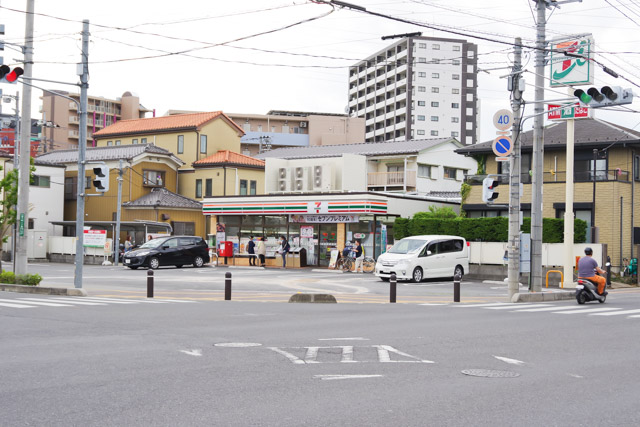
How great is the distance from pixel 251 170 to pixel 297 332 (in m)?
44.9

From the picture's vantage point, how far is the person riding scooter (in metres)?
19.2

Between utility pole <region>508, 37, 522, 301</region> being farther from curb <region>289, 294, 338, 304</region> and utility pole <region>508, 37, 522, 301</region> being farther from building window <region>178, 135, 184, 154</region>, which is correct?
building window <region>178, 135, 184, 154</region>

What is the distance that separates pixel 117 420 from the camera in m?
5.83

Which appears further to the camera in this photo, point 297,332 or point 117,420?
point 297,332

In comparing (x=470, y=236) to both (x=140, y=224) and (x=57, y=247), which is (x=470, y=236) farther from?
(x=57, y=247)

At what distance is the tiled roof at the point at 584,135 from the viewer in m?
34.7

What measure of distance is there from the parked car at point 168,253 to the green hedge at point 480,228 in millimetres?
10963

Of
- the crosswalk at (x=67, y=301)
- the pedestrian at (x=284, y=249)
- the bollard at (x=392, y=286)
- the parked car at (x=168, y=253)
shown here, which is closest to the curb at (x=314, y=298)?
the bollard at (x=392, y=286)

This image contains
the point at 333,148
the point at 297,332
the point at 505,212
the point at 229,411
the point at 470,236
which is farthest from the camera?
the point at 333,148

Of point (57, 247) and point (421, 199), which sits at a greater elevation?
point (421, 199)

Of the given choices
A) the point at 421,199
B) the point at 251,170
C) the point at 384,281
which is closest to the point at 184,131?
the point at 251,170

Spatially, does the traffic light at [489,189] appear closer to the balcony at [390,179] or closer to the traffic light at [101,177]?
the traffic light at [101,177]

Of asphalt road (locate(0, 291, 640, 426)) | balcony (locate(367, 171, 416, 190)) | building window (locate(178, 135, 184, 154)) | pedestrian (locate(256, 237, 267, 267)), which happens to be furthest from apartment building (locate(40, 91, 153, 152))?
asphalt road (locate(0, 291, 640, 426))

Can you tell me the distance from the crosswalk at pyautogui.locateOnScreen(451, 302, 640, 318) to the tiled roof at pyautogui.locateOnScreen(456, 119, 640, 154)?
17563 mm
